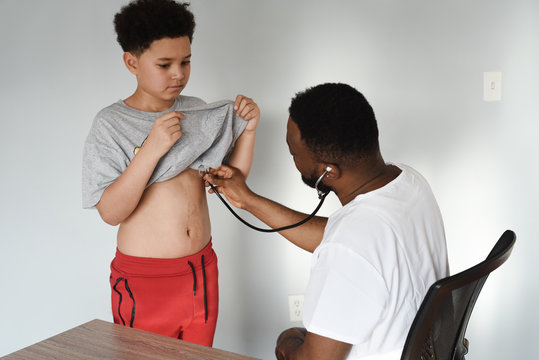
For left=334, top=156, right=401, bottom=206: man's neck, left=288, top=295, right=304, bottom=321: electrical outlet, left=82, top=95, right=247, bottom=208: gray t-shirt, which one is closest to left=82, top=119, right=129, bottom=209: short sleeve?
left=82, top=95, right=247, bottom=208: gray t-shirt

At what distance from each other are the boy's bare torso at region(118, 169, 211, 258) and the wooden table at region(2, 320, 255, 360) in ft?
1.10

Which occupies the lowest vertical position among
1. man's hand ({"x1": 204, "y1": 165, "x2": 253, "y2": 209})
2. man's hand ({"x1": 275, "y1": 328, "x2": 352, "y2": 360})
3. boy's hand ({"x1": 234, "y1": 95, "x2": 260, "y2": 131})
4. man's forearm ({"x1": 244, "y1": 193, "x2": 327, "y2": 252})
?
man's hand ({"x1": 275, "y1": 328, "x2": 352, "y2": 360})

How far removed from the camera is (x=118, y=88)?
2170mm

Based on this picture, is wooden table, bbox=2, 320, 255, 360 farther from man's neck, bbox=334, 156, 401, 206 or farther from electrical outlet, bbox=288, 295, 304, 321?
electrical outlet, bbox=288, 295, 304, 321

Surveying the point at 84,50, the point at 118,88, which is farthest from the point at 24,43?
the point at 118,88

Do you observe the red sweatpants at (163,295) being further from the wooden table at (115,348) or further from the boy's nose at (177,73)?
the boy's nose at (177,73)

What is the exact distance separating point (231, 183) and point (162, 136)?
12.5 inches

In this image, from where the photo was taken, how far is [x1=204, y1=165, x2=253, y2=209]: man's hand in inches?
62.1

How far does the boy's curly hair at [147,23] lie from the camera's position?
4.62 ft

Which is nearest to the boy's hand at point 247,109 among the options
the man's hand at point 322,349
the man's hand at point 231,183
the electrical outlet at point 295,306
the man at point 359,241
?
the man's hand at point 231,183

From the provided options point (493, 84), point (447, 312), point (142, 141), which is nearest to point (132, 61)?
point (142, 141)

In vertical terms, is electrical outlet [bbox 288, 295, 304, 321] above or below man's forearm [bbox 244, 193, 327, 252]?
below

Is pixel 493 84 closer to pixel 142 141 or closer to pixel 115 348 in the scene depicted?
pixel 142 141

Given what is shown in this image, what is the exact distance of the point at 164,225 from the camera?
1489 mm
